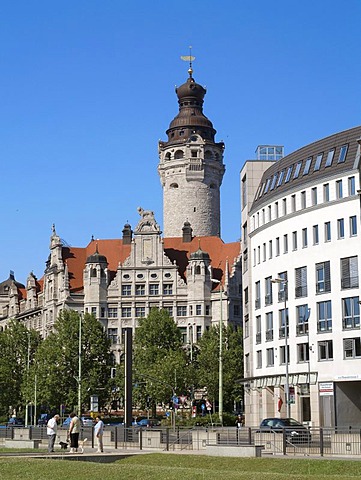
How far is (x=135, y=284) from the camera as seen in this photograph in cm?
14300

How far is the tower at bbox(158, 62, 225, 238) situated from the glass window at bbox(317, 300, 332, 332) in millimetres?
Result: 90114

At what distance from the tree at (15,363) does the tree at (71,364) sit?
378cm

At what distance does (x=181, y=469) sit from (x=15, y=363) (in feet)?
321

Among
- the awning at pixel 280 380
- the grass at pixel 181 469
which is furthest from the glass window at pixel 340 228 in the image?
the grass at pixel 181 469

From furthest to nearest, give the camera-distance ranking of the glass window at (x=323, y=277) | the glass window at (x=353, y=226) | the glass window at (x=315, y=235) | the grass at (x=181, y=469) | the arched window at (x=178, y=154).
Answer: the arched window at (x=178, y=154) < the glass window at (x=315, y=235) < the glass window at (x=323, y=277) < the glass window at (x=353, y=226) < the grass at (x=181, y=469)

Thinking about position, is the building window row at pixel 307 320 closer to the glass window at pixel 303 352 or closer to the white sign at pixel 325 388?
the glass window at pixel 303 352

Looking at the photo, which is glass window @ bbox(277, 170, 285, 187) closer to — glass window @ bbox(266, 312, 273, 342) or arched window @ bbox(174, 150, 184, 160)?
glass window @ bbox(266, 312, 273, 342)

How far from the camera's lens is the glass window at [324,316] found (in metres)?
75.0

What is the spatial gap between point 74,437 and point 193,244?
107 metres

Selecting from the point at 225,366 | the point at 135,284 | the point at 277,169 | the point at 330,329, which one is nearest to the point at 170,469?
the point at 330,329

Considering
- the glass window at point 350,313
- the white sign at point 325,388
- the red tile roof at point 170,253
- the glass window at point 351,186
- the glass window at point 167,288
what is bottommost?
the white sign at point 325,388

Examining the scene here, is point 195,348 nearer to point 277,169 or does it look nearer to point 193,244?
point 193,244

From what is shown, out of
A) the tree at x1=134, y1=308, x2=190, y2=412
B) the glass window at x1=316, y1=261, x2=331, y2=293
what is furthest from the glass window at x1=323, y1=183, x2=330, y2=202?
the tree at x1=134, y1=308, x2=190, y2=412

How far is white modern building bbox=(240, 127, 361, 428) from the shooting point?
240 ft
